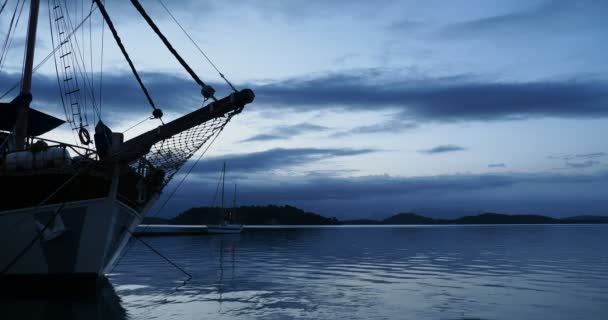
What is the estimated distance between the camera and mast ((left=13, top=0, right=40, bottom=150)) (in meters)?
19.5

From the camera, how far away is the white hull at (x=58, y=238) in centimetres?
1435

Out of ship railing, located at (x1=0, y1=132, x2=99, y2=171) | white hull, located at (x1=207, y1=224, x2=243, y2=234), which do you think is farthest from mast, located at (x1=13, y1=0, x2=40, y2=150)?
white hull, located at (x1=207, y1=224, x2=243, y2=234)

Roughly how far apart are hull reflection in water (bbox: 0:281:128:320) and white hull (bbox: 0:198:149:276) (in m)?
0.81

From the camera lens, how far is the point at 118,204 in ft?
50.2

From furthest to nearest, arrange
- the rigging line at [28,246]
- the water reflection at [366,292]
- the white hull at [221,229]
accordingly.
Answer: the white hull at [221,229], the rigging line at [28,246], the water reflection at [366,292]

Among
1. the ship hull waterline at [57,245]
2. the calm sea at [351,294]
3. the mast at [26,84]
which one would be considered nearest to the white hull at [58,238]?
the ship hull waterline at [57,245]

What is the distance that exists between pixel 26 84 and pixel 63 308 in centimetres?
1084

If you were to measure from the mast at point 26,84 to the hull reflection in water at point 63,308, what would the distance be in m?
7.48

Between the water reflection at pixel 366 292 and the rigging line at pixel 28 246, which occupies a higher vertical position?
the rigging line at pixel 28 246

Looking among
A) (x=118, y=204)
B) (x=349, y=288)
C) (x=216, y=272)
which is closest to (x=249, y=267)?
(x=216, y=272)

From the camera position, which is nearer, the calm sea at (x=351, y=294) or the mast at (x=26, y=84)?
the calm sea at (x=351, y=294)

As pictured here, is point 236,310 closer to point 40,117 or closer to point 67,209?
point 67,209

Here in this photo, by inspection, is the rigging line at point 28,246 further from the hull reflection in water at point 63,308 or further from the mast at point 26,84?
the mast at point 26,84

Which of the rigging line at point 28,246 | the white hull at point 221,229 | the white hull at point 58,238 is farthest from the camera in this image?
the white hull at point 221,229
